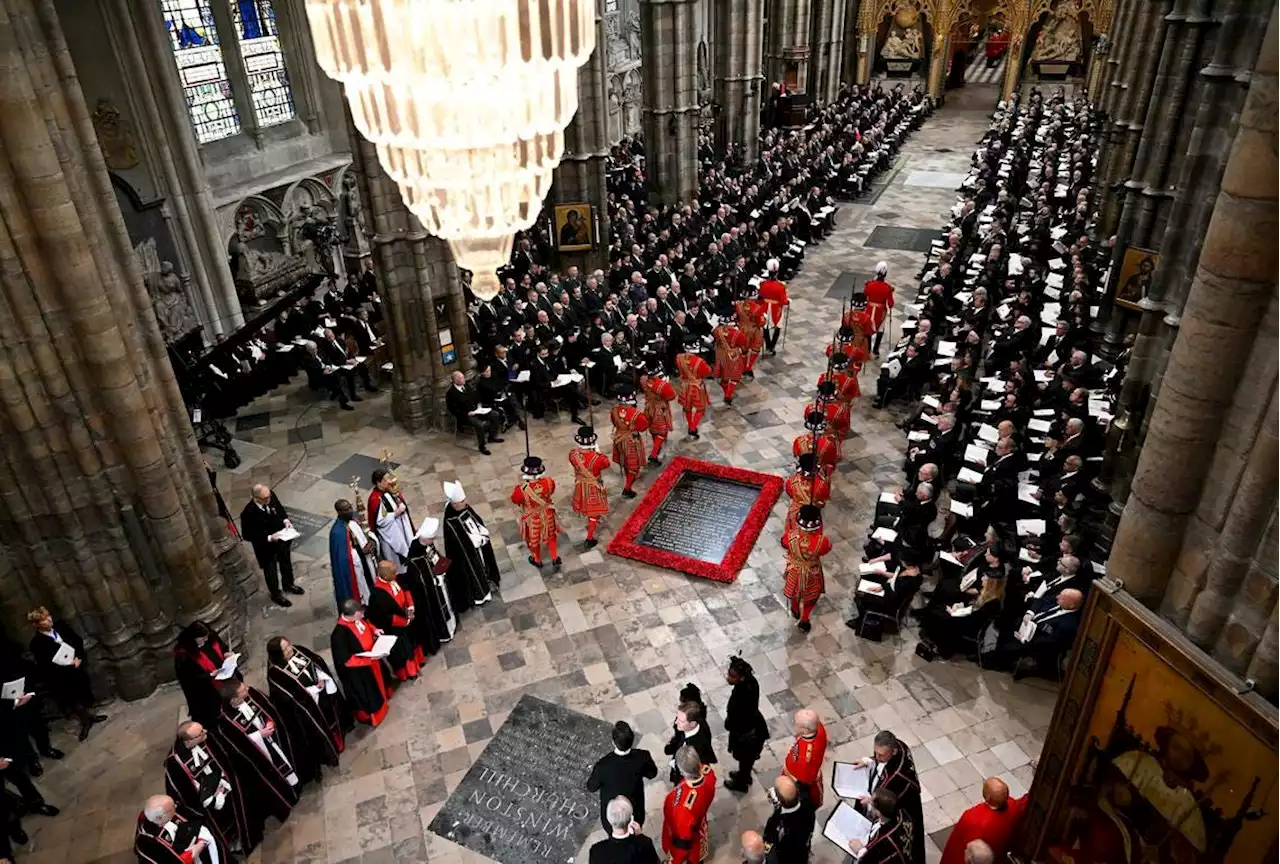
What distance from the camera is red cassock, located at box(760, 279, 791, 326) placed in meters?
15.7

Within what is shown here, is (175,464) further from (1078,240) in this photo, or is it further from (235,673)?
(1078,240)

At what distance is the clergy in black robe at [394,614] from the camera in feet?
27.2

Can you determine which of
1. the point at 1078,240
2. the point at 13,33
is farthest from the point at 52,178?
the point at 1078,240

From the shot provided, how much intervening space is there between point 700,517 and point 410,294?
5394mm

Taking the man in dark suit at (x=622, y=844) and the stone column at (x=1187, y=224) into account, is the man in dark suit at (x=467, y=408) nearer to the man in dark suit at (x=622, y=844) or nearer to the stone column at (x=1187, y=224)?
the man in dark suit at (x=622, y=844)

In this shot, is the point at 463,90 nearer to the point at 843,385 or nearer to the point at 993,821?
the point at 993,821

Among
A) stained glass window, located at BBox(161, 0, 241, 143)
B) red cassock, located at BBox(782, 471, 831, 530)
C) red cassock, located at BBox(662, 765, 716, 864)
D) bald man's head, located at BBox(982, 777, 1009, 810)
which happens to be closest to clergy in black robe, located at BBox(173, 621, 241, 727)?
red cassock, located at BBox(662, 765, 716, 864)

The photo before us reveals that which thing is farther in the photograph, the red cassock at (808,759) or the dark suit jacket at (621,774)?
the red cassock at (808,759)

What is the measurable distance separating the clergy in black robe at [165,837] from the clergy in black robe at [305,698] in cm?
131

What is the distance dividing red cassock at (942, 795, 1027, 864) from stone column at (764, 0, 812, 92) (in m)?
30.3

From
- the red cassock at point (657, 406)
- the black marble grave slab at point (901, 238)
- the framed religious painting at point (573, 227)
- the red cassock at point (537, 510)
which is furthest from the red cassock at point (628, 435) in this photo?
the black marble grave slab at point (901, 238)

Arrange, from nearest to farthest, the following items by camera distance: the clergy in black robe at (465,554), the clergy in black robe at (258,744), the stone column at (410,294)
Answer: the clergy in black robe at (258,744), the clergy in black robe at (465,554), the stone column at (410,294)

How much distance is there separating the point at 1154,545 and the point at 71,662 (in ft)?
28.9

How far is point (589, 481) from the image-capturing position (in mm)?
10258
